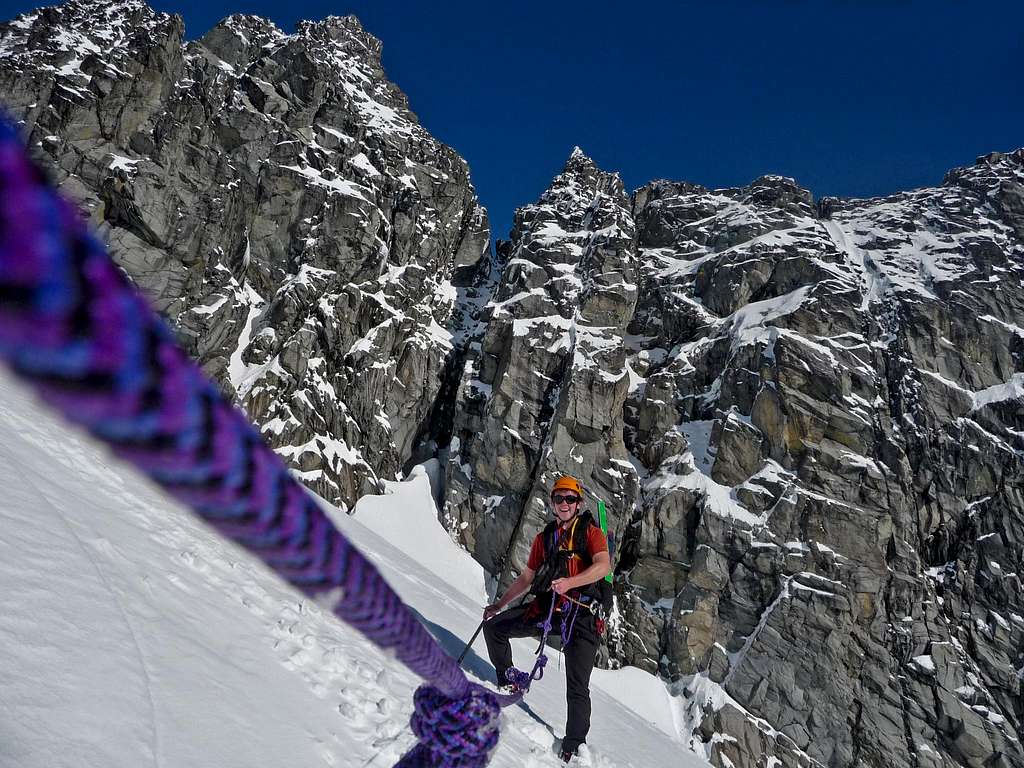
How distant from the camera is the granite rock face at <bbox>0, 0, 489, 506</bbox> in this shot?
161 feet

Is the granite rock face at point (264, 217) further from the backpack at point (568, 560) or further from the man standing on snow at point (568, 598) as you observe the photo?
the backpack at point (568, 560)

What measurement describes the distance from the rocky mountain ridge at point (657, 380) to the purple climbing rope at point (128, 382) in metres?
48.3

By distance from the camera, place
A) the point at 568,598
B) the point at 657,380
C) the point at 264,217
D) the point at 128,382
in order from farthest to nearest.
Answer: the point at 264,217
the point at 657,380
the point at 568,598
the point at 128,382

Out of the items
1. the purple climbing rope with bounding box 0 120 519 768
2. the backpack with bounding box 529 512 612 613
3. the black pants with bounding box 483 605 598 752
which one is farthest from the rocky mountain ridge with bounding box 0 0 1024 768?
the purple climbing rope with bounding box 0 120 519 768

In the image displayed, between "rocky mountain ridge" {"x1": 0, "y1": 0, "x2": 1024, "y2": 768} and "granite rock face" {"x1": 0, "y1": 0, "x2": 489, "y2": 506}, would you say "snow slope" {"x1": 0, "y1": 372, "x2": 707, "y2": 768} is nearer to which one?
"rocky mountain ridge" {"x1": 0, "y1": 0, "x2": 1024, "y2": 768}

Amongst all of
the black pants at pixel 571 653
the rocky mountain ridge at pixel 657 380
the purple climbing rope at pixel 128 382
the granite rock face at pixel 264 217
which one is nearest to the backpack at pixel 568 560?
the black pants at pixel 571 653

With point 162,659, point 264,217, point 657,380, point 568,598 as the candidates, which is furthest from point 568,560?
point 264,217

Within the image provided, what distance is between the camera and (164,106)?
183 ft

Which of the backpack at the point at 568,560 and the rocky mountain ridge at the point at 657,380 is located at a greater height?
the rocky mountain ridge at the point at 657,380

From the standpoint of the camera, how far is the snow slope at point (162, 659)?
2904 mm

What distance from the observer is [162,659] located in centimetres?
371

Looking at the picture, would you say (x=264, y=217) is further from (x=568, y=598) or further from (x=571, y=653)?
(x=571, y=653)

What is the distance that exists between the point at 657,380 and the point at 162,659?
5753 centimetres

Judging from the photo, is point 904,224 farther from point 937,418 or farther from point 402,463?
point 402,463
